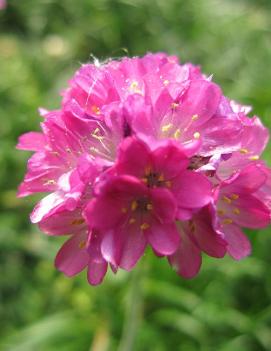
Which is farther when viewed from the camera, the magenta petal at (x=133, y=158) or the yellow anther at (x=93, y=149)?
the yellow anther at (x=93, y=149)

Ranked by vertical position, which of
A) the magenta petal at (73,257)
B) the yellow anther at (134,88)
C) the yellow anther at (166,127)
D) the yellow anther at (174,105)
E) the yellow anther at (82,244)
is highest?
the yellow anther at (134,88)

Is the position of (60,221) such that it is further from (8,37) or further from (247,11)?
(247,11)

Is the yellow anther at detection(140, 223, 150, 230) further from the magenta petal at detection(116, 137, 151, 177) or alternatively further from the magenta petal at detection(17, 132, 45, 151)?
the magenta petal at detection(17, 132, 45, 151)

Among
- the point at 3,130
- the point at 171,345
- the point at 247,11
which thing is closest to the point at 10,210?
the point at 3,130

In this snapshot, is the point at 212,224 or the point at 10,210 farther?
the point at 10,210

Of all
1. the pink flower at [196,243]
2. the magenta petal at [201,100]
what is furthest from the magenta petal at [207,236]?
the magenta petal at [201,100]

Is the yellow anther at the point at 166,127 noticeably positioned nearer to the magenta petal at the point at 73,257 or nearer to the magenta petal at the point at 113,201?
the magenta petal at the point at 113,201

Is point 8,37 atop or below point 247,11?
below

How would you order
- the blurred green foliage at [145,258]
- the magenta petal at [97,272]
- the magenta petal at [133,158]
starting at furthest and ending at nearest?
the blurred green foliage at [145,258] → the magenta petal at [97,272] → the magenta petal at [133,158]
